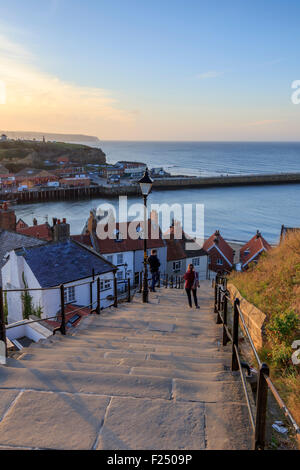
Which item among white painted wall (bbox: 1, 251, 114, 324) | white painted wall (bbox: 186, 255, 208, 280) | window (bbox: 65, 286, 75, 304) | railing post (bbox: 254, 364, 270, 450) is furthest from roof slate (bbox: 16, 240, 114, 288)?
railing post (bbox: 254, 364, 270, 450)

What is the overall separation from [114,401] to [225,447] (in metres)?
1.23

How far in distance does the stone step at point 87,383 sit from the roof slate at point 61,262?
679 inches

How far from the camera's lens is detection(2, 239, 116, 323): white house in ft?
71.3

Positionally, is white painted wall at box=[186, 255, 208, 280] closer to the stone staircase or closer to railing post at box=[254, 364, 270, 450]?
the stone staircase

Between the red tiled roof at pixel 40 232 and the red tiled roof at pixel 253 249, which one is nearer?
the red tiled roof at pixel 40 232

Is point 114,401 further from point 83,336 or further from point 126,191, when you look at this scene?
→ point 126,191

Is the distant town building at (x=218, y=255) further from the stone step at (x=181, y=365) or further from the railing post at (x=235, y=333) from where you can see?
the railing post at (x=235, y=333)

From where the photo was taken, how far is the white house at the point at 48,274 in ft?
71.3

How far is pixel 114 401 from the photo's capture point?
3.82m

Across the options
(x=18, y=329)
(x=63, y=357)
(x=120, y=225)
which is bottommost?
(x=18, y=329)

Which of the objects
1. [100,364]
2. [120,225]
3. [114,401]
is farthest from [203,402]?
[120,225]

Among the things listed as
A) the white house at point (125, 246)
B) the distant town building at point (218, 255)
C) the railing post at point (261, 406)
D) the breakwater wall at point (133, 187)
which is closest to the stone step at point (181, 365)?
the railing post at point (261, 406)

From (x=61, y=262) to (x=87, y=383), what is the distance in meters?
19.5

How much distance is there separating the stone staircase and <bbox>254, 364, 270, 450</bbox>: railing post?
186mm
